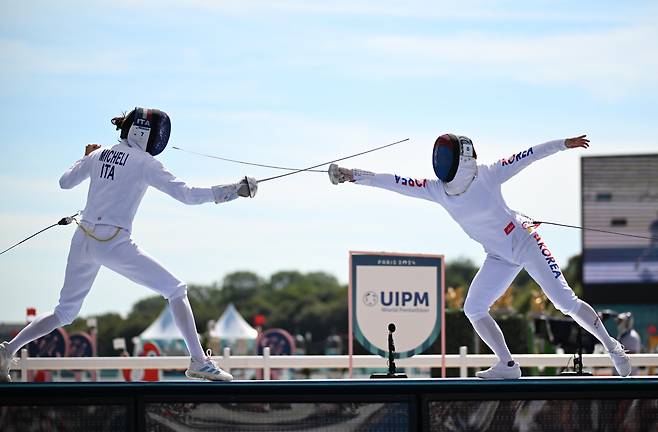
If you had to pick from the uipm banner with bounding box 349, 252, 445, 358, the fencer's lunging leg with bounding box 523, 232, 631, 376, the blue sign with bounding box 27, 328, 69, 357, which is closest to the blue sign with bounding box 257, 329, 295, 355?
the blue sign with bounding box 27, 328, 69, 357

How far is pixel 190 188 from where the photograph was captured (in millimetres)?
7488

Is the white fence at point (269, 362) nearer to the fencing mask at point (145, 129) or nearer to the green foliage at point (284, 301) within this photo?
the fencing mask at point (145, 129)

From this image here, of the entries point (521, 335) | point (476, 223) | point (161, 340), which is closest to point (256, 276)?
point (161, 340)

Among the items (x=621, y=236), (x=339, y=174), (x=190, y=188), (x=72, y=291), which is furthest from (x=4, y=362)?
(x=621, y=236)

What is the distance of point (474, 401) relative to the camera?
21.3 feet

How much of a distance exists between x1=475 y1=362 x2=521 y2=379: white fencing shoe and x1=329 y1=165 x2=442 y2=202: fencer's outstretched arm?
3.88ft

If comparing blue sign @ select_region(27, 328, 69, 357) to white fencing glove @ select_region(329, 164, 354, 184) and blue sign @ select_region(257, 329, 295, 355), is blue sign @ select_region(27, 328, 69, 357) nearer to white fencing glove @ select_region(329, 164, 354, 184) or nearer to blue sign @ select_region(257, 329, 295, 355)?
blue sign @ select_region(257, 329, 295, 355)

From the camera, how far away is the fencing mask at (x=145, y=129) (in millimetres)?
7727

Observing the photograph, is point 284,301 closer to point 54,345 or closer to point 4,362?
point 54,345

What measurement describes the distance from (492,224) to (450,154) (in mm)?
542

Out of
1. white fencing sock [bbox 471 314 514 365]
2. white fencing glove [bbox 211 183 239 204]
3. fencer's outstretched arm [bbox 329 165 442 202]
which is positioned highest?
fencer's outstretched arm [bbox 329 165 442 202]

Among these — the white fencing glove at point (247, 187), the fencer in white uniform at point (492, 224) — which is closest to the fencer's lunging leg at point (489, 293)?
the fencer in white uniform at point (492, 224)

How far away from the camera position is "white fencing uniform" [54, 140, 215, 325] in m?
7.40

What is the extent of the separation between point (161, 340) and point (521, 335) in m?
15.0
